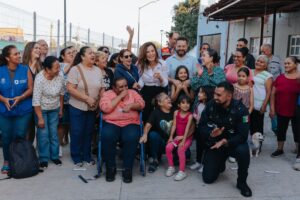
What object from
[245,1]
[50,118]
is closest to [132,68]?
[50,118]

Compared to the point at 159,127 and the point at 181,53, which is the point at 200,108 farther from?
the point at 181,53

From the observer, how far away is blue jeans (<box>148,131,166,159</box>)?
5016 millimetres

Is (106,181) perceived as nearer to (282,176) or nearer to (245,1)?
(282,176)

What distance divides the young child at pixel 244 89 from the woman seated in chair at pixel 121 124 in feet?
4.94

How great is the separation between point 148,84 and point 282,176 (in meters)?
2.27

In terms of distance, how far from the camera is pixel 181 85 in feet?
17.4

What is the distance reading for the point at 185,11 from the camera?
118 feet

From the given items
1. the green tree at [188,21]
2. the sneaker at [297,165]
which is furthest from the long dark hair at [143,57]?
the green tree at [188,21]

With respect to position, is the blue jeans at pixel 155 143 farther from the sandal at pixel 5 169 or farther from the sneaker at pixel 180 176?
the sandal at pixel 5 169

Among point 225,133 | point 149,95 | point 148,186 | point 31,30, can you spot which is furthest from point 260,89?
point 31,30

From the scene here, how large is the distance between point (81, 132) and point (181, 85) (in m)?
1.61

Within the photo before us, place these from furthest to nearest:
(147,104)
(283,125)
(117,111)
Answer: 1. (283,125)
2. (147,104)
3. (117,111)

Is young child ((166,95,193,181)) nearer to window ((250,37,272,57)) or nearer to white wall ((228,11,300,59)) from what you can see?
white wall ((228,11,300,59))

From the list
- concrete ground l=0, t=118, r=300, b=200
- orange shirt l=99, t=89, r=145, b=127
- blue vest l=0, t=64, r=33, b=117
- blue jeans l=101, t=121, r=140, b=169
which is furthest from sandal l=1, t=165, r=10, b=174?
orange shirt l=99, t=89, r=145, b=127
